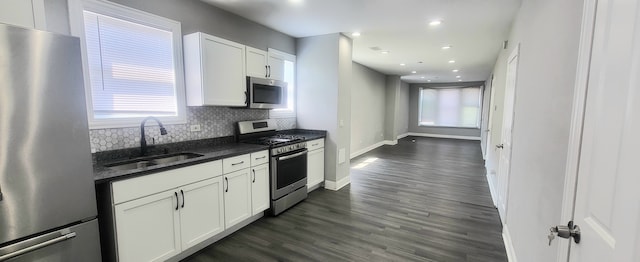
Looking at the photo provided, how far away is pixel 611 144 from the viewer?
2.73ft

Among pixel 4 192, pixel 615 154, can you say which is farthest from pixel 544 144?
pixel 4 192

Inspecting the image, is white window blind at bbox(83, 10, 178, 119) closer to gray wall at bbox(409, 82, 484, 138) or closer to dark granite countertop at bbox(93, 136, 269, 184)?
dark granite countertop at bbox(93, 136, 269, 184)

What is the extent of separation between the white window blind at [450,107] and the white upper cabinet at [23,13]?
12485 millimetres

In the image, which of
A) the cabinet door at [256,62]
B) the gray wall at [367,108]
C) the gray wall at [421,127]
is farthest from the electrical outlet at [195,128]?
the gray wall at [421,127]

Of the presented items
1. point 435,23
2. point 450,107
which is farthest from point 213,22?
point 450,107

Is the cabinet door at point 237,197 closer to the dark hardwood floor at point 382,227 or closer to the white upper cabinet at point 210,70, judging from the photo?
the dark hardwood floor at point 382,227

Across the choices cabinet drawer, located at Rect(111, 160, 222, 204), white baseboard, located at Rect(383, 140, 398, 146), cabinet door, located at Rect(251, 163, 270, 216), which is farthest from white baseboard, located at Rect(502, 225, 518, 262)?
white baseboard, located at Rect(383, 140, 398, 146)

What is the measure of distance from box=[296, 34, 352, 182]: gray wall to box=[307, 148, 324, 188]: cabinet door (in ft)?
0.47

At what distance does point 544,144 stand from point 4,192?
3.01 metres

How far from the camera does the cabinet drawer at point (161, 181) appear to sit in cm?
186

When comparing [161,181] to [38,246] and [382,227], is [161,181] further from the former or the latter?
[382,227]

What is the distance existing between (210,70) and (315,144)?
189 cm

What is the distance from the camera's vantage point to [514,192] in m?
2.50

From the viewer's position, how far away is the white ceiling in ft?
9.67
